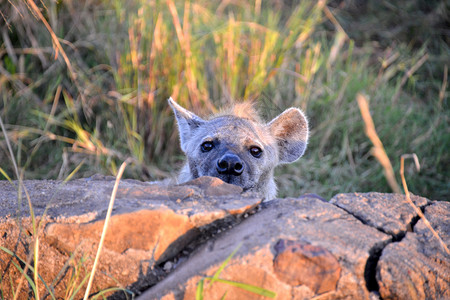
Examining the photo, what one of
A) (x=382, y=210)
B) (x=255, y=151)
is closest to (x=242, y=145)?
(x=255, y=151)

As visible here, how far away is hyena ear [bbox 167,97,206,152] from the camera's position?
364cm

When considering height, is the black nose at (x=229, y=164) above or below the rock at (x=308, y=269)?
below

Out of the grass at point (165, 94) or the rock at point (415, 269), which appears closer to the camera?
the rock at point (415, 269)

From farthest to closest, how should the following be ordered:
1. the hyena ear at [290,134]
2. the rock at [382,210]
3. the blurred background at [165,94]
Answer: the blurred background at [165,94], the hyena ear at [290,134], the rock at [382,210]

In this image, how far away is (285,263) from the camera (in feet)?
5.62

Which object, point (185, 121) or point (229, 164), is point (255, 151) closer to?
point (229, 164)

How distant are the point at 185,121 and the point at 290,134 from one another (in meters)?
0.76

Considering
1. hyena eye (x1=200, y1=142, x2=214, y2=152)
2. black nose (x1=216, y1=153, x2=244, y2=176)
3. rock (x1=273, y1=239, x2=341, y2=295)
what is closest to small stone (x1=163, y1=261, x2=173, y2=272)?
rock (x1=273, y1=239, x2=341, y2=295)

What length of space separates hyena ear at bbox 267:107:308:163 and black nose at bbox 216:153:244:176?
804 mm

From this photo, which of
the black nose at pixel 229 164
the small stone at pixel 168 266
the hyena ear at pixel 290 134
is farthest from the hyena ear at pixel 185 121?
the small stone at pixel 168 266

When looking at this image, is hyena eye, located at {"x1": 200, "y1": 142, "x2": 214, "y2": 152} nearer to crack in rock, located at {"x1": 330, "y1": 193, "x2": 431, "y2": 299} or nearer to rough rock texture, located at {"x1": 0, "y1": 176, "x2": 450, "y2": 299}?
rough rock texture, located at {"x1": 0, "y1": 176, "x2": 450, "y2": 299}

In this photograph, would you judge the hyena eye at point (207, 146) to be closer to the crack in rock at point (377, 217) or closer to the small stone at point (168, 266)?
the crack in rock at point (377, 217)

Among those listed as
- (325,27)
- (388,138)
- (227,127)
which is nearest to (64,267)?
(227,127)

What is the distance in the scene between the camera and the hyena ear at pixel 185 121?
3.64 metres
